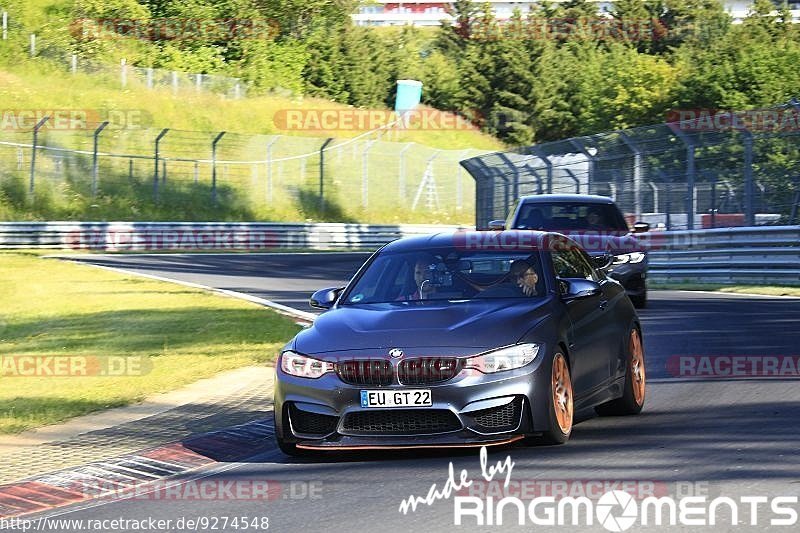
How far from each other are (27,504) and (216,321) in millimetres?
11050

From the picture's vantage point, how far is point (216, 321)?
18.9 m

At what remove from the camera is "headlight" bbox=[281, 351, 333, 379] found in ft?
28.2

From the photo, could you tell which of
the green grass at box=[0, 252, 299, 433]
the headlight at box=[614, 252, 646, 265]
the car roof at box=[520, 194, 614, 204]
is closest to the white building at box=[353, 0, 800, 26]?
the green grass at box=[0, 252, 299, 433]

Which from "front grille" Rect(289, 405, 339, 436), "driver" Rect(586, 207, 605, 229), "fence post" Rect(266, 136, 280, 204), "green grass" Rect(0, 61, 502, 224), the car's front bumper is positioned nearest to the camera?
the car's front bumper

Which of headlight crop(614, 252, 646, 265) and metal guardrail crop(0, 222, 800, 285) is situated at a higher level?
headlight crop(614, 252, 646, 265)

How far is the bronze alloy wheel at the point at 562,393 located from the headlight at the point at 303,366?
54.2 inches

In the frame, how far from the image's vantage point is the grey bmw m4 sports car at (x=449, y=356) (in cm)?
834

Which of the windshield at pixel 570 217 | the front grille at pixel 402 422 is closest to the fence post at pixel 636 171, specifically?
the windshield at pixel 570 217

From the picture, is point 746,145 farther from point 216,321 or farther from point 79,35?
point 79,35

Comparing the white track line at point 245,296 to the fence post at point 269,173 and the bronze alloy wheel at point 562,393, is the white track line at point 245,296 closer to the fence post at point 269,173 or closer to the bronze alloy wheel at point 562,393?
the bronze alloy wheel at point 562,393

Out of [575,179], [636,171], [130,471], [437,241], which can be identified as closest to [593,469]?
[437,241]

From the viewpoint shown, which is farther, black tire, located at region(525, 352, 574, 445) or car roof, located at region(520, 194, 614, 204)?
car roof, located at region(520, 194, 614, 204)

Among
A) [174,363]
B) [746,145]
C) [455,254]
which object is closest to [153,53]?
[746,145]

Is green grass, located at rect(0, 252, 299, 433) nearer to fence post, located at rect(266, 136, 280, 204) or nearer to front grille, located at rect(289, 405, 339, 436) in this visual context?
front grille, located at rect(289, 405, 339, 436)
